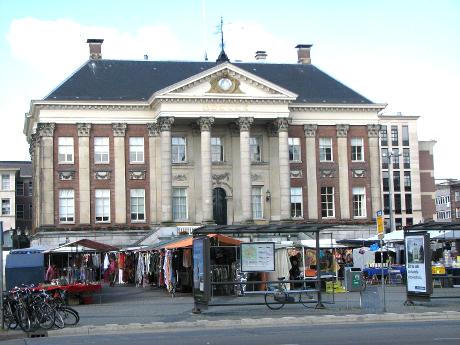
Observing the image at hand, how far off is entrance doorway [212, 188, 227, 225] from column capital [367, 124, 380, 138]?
40.9 ft

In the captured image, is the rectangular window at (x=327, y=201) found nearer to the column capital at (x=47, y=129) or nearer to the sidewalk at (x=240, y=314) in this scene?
the column capital at (x=47, y=129)

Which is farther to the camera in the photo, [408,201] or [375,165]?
[408,201]

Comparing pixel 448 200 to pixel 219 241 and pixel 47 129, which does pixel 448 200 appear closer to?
pixel 47 129

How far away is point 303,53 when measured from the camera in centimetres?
7419

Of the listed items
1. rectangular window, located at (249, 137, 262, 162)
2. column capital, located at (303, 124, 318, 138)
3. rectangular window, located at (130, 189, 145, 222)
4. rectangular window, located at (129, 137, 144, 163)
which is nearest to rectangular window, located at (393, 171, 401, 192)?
column capital, located at (303, 124, 318, 138)

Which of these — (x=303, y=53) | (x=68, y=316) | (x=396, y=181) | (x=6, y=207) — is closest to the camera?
(x=68, y=316)

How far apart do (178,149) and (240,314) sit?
3923 cm

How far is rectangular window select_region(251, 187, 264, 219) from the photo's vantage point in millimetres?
66188

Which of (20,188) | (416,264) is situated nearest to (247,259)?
(416,264)

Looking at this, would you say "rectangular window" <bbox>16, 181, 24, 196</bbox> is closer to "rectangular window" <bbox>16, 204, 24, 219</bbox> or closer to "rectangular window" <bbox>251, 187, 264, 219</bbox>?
"rectangular window" <bbox>16, 204, 24, 219</bbox>

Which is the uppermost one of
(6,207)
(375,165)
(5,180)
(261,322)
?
(5,180)

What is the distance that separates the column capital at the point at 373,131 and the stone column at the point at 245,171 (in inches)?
412

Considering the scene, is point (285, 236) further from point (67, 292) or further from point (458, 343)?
point (458, 343)

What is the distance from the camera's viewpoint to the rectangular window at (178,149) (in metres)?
65.4
